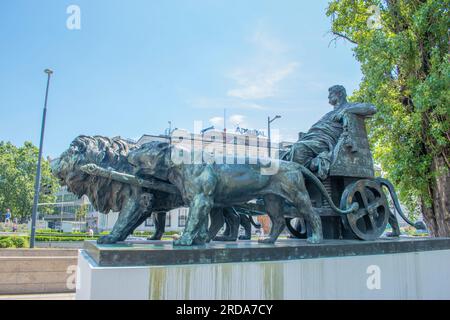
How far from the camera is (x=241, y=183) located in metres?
4.68

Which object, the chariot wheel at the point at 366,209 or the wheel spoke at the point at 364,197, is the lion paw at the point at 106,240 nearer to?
the chariot wheel at the point at 366,209

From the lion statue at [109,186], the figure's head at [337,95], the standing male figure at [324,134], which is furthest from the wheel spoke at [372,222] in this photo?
the lion statue at [109,186]

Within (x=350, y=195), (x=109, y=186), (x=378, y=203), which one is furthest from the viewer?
(x=378, y=203)

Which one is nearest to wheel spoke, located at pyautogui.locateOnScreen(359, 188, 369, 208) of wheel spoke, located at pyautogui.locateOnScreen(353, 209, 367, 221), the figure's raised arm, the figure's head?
wheel spoke, located at pyautogui.locateOnScreen(353, 209, 367, 221)

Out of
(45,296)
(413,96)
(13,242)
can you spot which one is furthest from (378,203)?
(13,242)

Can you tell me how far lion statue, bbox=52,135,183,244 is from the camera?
16.4 ft

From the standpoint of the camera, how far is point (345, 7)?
45.2 feet

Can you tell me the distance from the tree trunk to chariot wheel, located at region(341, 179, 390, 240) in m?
5.65

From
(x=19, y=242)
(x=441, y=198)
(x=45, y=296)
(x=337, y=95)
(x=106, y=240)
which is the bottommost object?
(x=45, y=296)

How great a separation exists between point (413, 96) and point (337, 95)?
4926 millimetres

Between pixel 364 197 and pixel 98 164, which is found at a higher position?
pixel 98 164

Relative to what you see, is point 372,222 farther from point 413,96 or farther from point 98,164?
point 413,96
